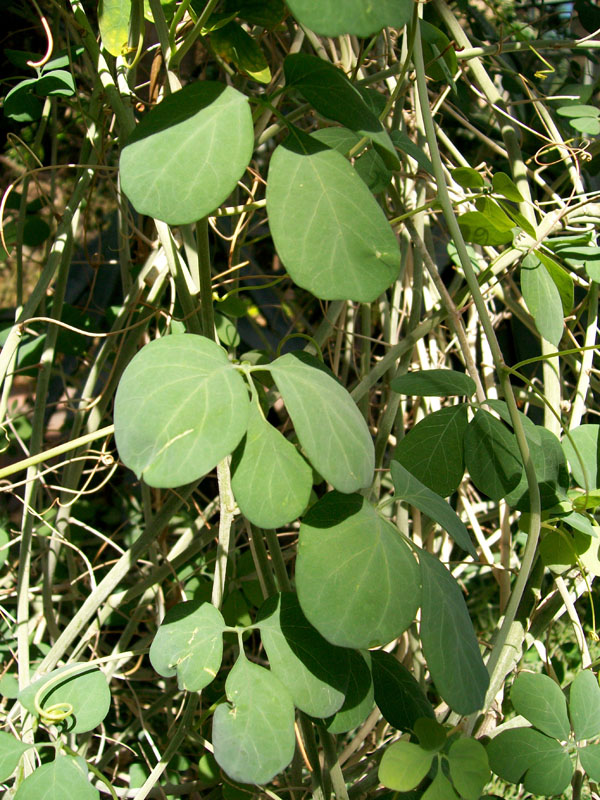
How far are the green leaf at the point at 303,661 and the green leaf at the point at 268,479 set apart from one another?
Answer: 13 cm

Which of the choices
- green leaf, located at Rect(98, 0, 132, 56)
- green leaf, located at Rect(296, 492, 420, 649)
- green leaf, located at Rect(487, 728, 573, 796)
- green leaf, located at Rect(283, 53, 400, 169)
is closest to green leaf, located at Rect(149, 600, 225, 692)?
green leaf, located at Rect(296, 492, 420, 649)

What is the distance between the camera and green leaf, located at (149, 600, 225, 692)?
20.2 inches

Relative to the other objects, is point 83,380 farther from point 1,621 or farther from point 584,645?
point 584,645

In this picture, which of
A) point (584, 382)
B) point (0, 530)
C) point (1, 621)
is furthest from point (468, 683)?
point (1, 621)

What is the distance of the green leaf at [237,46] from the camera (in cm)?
57

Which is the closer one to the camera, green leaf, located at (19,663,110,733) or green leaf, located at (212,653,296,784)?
green leaf, located at (212,653,296,784)

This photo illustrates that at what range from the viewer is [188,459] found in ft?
1.30

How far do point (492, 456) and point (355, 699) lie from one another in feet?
0.82

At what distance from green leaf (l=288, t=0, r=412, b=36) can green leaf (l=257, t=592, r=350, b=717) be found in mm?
408

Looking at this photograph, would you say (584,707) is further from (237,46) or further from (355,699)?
(237,46)

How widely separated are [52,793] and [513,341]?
105 centimetres

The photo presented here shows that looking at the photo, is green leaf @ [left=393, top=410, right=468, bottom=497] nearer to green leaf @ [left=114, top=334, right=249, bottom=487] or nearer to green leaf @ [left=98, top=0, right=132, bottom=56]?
green leaf @ [left=114, top=334, right=249, bottom=487]

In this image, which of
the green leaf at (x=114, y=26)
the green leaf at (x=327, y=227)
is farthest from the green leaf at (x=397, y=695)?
the green leaf at (x=114, y=26)

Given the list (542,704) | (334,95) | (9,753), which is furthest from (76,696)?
(334,95)
